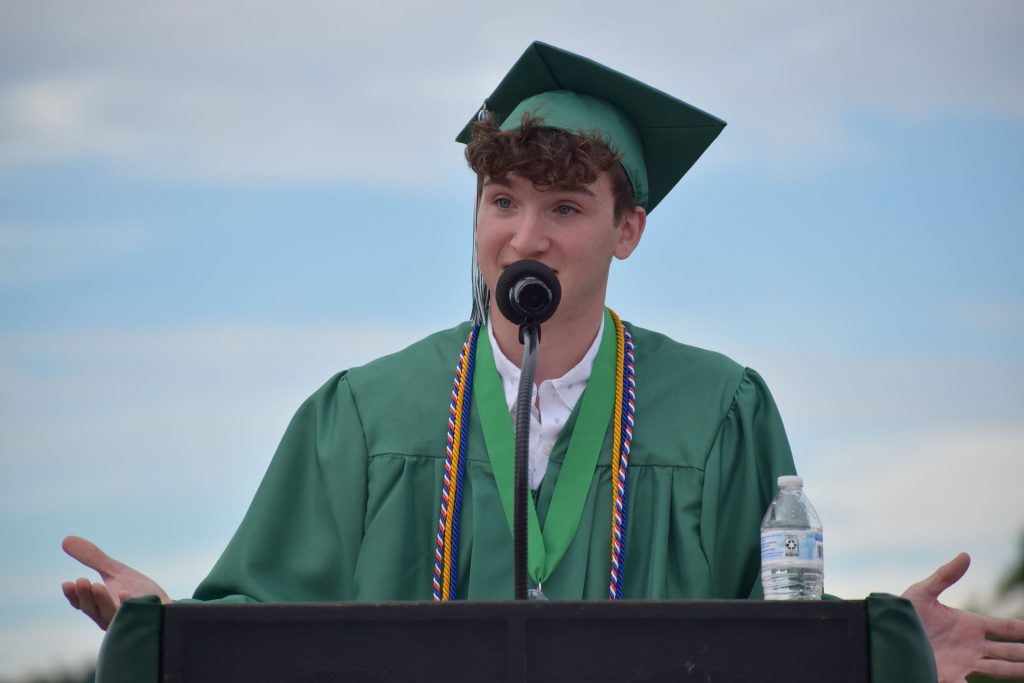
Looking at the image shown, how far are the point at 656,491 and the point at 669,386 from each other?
15.0 inches

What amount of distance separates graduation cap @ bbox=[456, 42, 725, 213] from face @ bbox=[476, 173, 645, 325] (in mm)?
178

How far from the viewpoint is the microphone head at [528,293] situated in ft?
9.05

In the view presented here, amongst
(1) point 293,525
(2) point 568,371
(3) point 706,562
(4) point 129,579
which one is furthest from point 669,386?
(4) point 129,579

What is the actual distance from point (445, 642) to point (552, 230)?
5.63ft

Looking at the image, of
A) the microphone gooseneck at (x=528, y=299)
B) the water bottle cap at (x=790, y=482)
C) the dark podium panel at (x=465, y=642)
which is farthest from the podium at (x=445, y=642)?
the water bottle cap at (x=790, y=482)

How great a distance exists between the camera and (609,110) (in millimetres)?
3908

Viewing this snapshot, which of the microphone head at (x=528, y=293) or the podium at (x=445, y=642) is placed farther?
the microphone head at (x=528, y=293)

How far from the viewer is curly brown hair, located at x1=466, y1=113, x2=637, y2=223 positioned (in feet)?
12.0

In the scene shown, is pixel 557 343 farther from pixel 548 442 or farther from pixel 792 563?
pixel 792 563

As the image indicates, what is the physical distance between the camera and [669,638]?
216 centimetres

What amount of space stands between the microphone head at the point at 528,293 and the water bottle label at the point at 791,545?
64 centimetres

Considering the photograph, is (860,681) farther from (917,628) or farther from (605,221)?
(605,221)

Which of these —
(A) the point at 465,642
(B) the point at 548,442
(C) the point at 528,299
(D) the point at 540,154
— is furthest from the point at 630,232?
(A) the point at 465,642

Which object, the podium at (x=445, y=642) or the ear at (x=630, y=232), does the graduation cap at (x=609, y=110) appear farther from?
the podium at (x=445, y=642)
